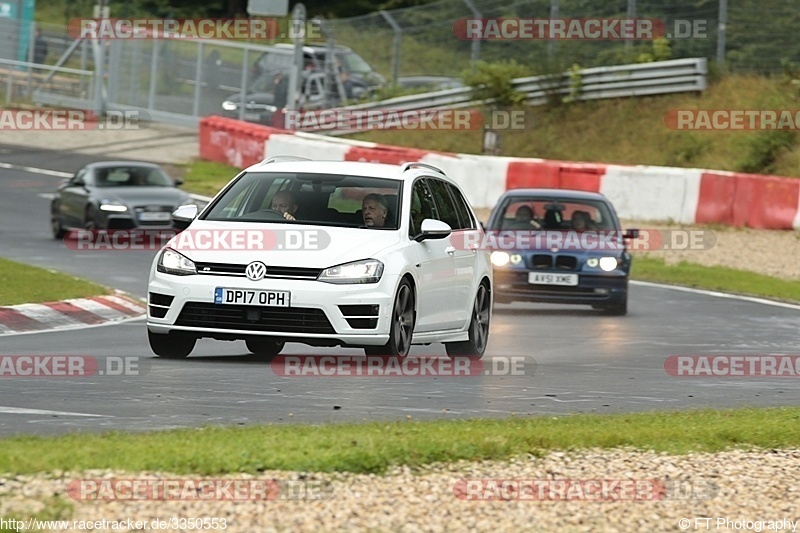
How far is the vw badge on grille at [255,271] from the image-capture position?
39.1ft

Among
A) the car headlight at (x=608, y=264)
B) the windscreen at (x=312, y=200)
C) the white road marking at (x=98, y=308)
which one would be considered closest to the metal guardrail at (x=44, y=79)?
the car headlight at (x=608, y=264)

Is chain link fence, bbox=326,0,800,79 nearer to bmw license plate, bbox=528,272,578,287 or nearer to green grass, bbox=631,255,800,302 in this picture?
green grass, bbox=631,255,800,302

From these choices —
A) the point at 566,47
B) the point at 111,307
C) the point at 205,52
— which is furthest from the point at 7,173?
the point at 111,307

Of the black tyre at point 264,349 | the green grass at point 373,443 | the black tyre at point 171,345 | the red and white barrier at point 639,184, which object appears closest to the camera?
the green grass at point 373,443

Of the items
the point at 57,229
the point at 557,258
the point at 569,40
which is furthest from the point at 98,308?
the point at 569,40

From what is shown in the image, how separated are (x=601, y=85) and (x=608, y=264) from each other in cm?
1829

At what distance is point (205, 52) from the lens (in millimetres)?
43969

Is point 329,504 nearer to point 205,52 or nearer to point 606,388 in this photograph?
point 606,388

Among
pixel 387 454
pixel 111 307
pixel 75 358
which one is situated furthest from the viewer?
pixel 111 307

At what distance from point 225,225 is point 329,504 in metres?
5.94

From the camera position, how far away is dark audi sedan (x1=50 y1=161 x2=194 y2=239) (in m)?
26.2

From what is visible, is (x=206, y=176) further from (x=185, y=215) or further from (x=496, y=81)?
(x=185, y=215)

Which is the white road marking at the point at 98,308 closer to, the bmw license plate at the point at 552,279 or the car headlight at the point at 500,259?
the car headlight at the point at 500,259

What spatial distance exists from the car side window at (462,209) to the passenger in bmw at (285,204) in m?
1.85
